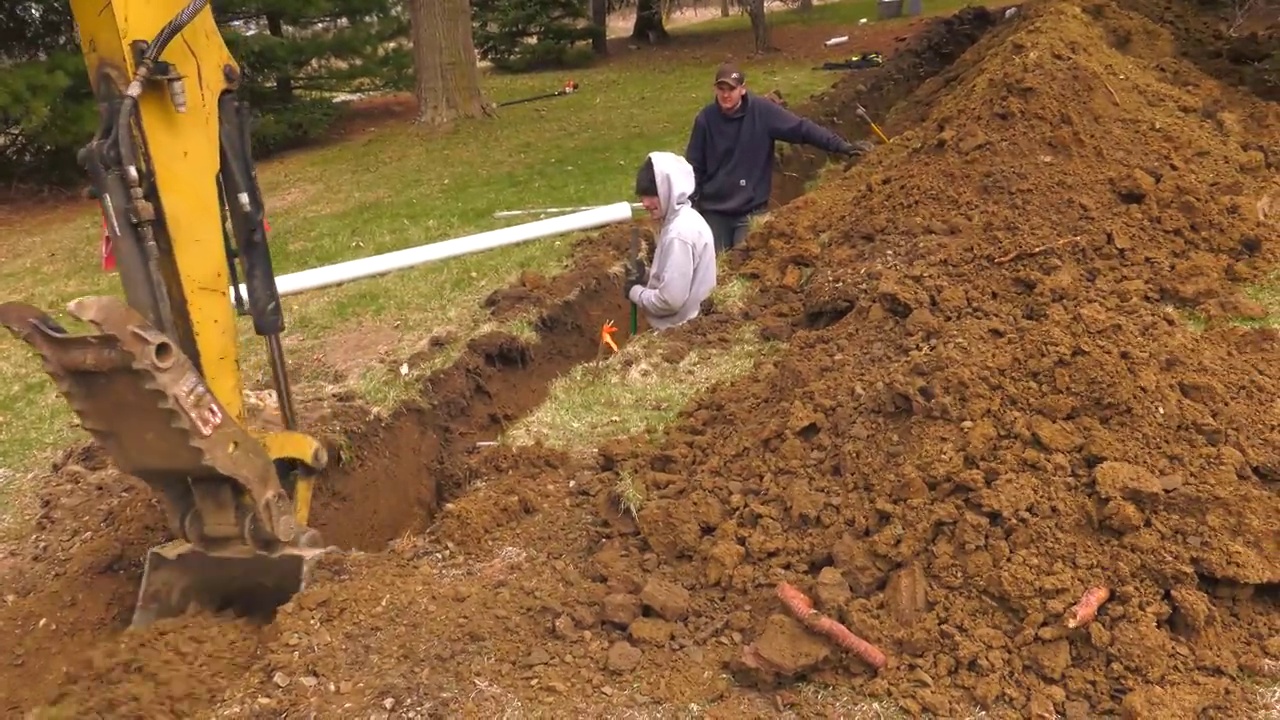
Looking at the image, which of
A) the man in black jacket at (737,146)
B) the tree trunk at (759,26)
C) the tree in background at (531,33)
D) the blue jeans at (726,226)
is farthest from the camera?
the tree in background at (531,33)

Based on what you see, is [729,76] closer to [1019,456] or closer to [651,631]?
[1019,456]

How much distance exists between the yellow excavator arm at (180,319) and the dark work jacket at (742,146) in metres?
4.47

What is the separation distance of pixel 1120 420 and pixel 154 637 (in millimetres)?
3750

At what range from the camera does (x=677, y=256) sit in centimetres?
561

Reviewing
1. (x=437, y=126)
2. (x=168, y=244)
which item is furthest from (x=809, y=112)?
(x=168, y=244)

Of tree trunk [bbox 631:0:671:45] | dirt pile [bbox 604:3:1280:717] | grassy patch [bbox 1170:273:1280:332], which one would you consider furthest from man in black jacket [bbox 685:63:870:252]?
tree trunk [bbox 631:0:671:45]

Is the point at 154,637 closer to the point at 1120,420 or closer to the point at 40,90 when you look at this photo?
the point at 1120,420

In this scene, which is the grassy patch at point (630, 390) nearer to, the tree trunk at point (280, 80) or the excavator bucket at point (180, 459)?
the excavator bucket at point (180, 459)

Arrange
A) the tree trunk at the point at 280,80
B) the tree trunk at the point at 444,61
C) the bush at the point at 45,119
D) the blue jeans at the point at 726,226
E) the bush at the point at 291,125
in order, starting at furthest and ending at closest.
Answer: the tree trunk at the point at 280,80, the bush at the point at 291,125, the tree trunk at the point at 444,61, the bush at the point at 45,119, the blue jeans at the point at 726,226

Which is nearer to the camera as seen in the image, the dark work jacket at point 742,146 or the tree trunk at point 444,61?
the dark work jacket at point 742,146

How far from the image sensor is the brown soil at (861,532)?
10.4 ft

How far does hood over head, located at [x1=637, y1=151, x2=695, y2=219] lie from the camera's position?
17.6ft

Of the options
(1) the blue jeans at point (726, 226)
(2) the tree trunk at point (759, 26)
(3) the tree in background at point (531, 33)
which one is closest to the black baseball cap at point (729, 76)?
(1) the blue jeans at point (726, 226)

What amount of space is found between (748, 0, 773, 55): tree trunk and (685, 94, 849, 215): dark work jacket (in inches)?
529
